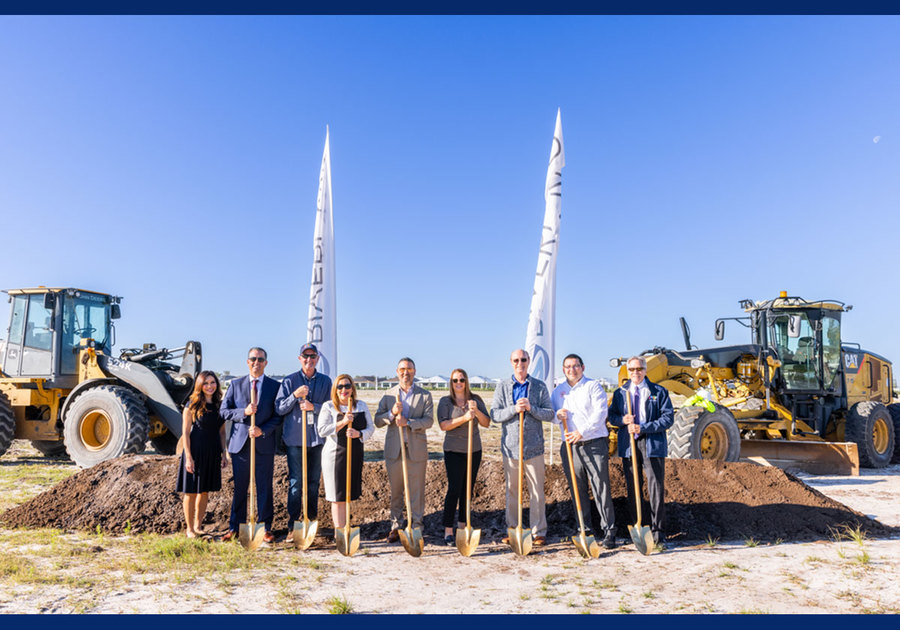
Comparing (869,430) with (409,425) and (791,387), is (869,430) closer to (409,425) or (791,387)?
(791,387)

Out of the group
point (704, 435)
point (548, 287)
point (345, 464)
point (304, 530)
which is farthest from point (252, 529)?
point (704, 435)

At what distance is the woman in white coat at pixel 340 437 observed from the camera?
5531 millimetres

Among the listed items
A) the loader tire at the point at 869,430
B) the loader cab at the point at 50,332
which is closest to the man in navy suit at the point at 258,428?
the loader cab at the point at 50,332

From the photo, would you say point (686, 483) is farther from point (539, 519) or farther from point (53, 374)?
point (53, 374)

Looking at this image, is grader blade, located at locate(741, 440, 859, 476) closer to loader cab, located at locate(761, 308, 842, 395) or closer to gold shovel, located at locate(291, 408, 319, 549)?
loader cab, located at locate(761, 308, 842, 395)

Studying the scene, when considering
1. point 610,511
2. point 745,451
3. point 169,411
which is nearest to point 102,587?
point 610,511

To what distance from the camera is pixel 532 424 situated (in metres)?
5.67

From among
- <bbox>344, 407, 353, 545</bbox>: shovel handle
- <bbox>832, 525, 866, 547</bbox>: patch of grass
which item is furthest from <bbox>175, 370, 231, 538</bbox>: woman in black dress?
<bbox>832, 525, 866, 547</bbox>: patch of grass

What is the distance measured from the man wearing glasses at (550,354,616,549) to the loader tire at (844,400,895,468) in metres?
7.73

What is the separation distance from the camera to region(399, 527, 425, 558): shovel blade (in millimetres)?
5461

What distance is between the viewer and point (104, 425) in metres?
10.4

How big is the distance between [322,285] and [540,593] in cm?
697

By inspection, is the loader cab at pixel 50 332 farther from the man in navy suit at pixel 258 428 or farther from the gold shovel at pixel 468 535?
the gold shovel at pixel 468 535

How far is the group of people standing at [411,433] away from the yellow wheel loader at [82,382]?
15.8 ft
